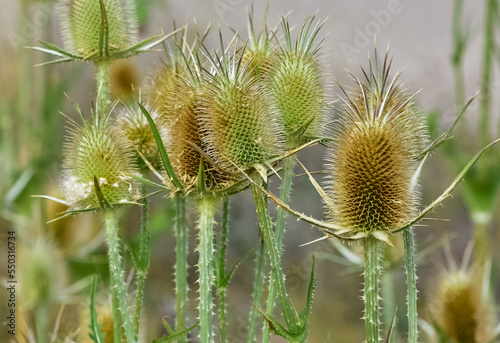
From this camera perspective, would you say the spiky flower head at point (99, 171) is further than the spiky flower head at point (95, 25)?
No

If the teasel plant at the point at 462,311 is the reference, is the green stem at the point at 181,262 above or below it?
above

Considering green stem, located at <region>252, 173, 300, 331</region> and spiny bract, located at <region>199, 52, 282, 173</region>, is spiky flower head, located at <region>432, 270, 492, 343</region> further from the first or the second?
spiny bract, located at <region>199, 52, 282, 173</region>

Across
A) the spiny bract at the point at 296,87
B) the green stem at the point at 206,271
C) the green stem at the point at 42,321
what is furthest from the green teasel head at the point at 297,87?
the green stem at the point at 42,321

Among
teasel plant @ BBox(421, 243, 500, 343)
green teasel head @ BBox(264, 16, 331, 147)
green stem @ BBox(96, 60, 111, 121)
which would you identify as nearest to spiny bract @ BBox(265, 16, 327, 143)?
green teasel head @ BBox(264, 16, 331, 147)

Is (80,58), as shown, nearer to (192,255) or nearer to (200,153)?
(200,153)

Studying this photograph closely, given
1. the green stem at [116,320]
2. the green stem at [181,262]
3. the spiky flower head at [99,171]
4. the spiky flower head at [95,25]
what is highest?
the spiky flower head at [95,25]

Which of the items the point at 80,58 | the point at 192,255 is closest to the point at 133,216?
the point at 192,255

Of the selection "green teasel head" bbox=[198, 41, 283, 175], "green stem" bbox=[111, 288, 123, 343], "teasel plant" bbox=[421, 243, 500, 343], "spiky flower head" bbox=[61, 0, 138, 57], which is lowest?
"teasel plant" bbox=[421, 243, 500, 343]

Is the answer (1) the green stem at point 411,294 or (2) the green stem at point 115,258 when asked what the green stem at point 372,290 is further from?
(2) the green stem at point 115,258
